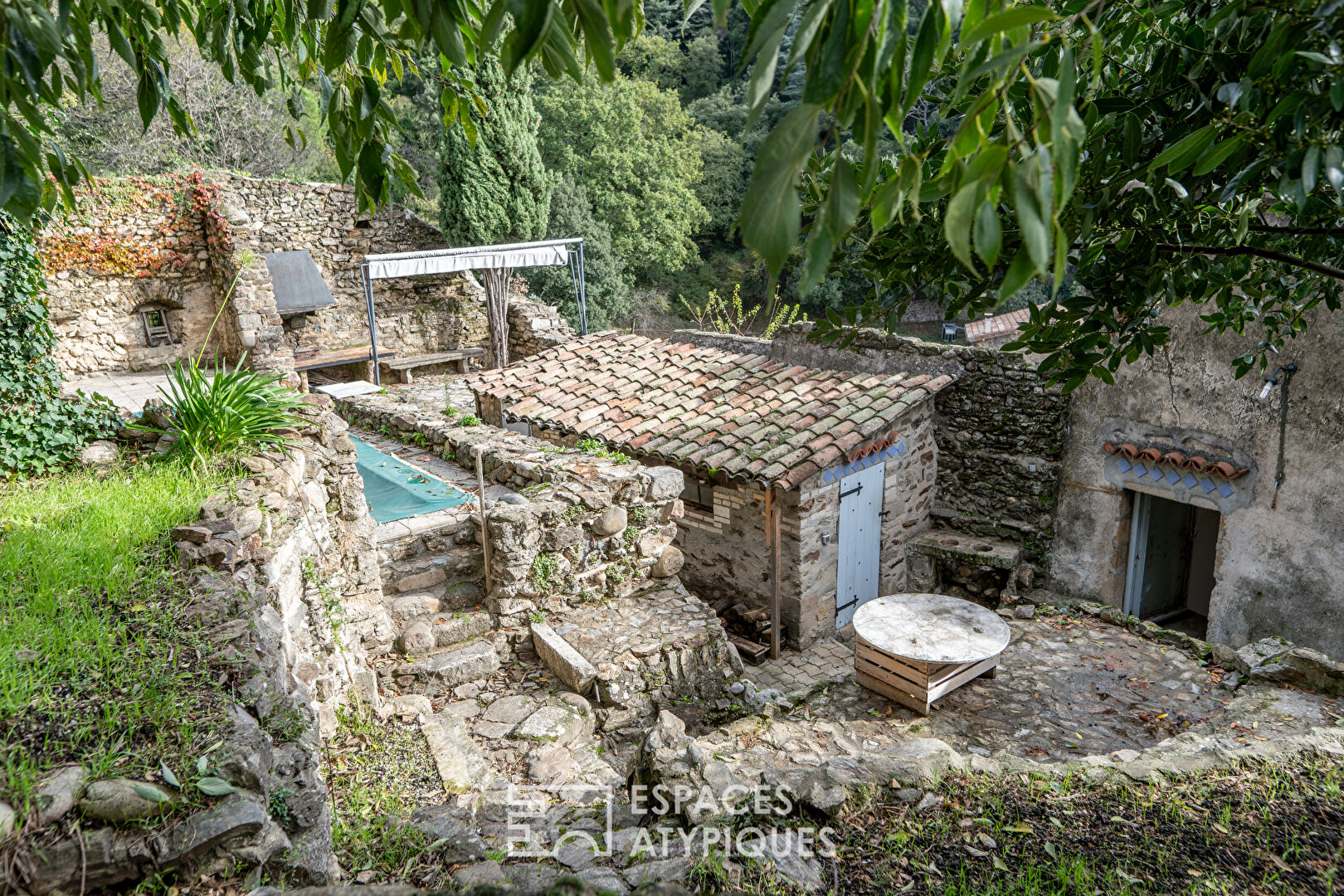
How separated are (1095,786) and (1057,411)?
A: 6.22 meters

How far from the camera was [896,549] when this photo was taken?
29.6ft

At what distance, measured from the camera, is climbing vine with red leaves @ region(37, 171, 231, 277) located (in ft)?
38.2

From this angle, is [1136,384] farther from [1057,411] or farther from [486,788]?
[486,788]

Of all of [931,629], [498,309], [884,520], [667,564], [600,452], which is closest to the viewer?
[931,629]

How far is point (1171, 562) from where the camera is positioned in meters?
9.30

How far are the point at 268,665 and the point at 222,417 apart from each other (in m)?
2.23

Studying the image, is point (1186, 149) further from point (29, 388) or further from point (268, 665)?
point (29, 388)

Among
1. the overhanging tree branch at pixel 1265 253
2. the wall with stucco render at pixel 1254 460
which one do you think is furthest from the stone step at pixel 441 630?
the wall with stucco render at pixel 1254 460

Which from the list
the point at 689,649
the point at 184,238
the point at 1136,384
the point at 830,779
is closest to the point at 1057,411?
the point at 1136,384

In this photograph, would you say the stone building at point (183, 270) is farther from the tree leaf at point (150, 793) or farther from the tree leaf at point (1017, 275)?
the tree leaf at point (1017, 275)

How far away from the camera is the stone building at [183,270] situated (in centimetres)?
1177

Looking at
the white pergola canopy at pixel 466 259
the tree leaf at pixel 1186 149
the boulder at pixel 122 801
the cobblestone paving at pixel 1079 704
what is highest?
the tree leaf at pixel 1186 149

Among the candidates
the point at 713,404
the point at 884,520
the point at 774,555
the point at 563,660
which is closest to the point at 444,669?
the point at 563,660

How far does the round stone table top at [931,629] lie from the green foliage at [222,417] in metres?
4.71
